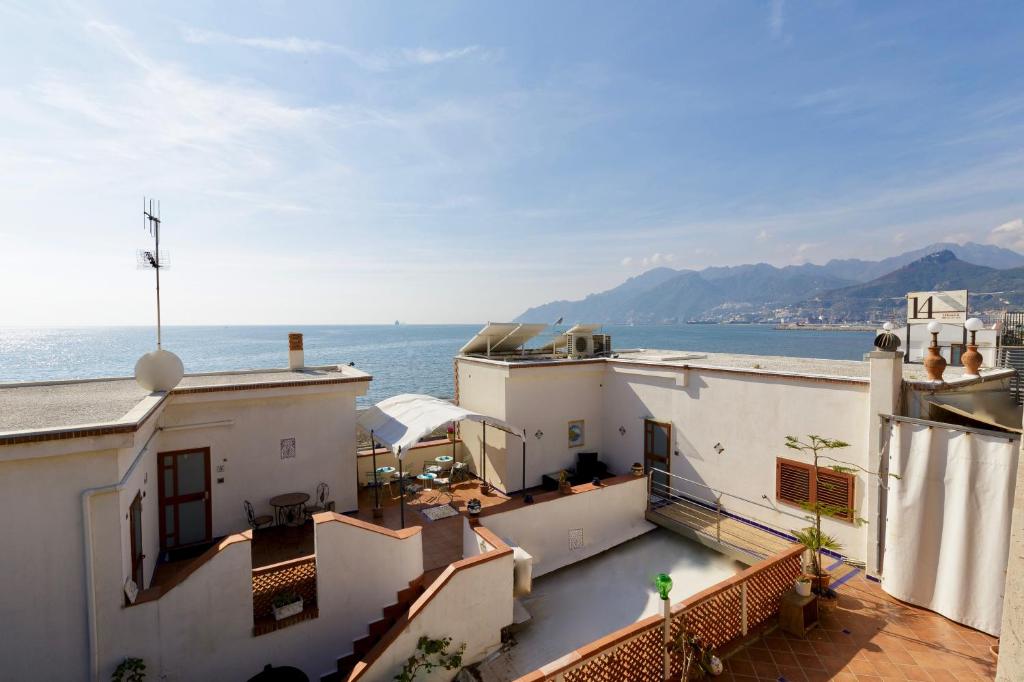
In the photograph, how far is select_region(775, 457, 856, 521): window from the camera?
10094 mm

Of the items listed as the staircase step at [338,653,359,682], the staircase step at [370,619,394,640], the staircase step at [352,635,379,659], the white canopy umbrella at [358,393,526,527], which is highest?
the white canopy umbrella at [358,393,526,527]

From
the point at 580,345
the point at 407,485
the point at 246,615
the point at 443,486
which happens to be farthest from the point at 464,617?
the point at 580,345

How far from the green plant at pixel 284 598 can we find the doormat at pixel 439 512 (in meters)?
4.29

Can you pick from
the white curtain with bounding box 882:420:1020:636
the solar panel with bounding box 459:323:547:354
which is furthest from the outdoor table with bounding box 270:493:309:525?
the white curtain with bounding box 882:420:1020:636

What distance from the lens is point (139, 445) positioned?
8.23m

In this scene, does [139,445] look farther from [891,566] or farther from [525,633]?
[891,566]

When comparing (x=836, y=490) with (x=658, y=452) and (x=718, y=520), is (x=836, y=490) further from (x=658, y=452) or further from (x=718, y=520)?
(x=658, y=452)

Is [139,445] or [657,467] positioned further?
[657,467]

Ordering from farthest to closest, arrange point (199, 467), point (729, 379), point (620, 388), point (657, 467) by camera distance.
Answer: point (620, 388)
point (657, 467)
point (729, 379)
point (199, 467)

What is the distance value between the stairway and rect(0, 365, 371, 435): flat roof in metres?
5.31

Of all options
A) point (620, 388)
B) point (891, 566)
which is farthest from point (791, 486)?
point (620, 388)

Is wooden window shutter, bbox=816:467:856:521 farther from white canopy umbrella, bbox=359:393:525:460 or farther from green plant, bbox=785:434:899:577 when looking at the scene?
white canopy umbrella, bbox=359:393:525:460

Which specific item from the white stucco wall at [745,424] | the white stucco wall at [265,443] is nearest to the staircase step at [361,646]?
the white stucco wall at [265,443]

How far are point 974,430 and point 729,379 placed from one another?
4.90 metres
